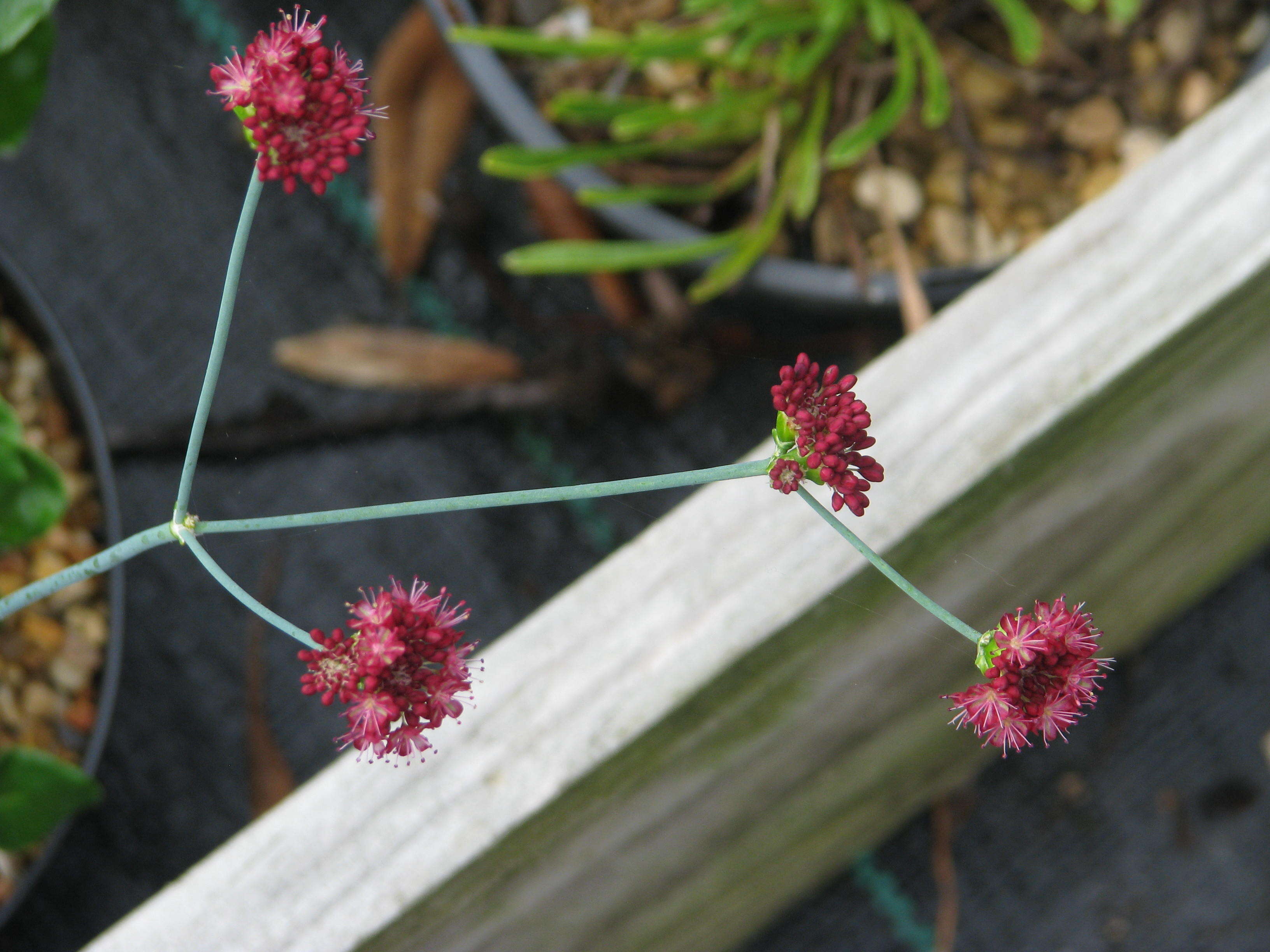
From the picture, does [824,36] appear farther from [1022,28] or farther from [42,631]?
[42,631]

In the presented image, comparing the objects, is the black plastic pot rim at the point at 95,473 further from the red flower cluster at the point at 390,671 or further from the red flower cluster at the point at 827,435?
the red flower cluster at the point at 827,435

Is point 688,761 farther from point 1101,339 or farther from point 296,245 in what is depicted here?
point 296,245

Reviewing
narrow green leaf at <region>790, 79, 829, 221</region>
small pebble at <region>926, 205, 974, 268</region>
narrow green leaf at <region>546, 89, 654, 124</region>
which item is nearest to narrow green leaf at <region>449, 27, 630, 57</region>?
narrow green leaf at <region>546, 89, 654, 124</region>

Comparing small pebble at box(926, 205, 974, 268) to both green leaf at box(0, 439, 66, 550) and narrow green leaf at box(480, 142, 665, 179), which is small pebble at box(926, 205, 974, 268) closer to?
narrow green leaf at box(480, 142, 665, 179)

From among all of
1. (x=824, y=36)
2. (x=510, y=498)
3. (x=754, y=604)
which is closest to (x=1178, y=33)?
(x=824, y=36)

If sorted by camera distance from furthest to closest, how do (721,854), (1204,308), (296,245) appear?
(296,245), (721,854), (1204,308)

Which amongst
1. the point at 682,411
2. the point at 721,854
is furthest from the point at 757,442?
the point at 721,854
